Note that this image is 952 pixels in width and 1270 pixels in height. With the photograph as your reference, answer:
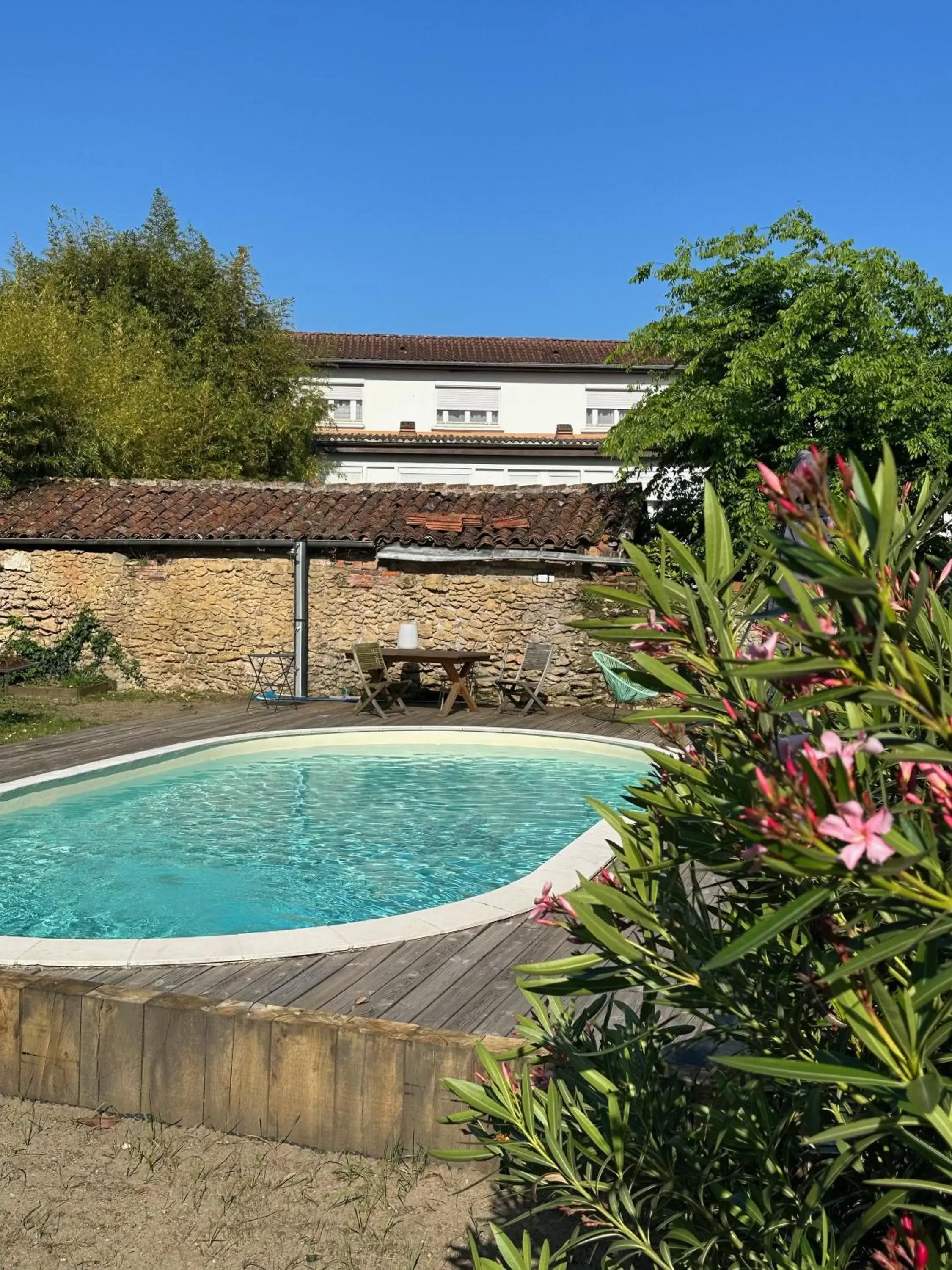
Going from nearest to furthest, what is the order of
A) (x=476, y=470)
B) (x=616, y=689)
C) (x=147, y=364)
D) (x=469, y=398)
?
(x=616, y=689) < (x=147, y=364) < (x=476, y=470) < (x=469, y=398)

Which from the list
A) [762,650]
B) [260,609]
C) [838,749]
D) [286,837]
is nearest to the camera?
[838,749]

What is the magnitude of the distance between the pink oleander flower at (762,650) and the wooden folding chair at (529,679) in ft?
39.4

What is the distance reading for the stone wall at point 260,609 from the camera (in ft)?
47.5

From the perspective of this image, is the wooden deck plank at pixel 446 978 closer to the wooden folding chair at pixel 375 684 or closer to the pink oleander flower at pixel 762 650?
the pink oleander flower at pixel 762 650

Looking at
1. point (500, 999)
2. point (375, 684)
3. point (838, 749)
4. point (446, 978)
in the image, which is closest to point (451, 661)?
point (375, 684)

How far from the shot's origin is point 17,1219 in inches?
117

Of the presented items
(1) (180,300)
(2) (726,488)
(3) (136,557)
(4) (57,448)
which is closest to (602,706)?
(2) (726,488)

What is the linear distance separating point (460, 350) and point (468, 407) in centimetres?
201

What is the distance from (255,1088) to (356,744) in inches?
326

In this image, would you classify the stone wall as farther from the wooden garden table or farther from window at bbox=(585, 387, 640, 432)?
window at bbox=(585, 387, 640, 432)

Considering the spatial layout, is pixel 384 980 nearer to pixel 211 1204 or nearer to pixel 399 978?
pixel 399 978

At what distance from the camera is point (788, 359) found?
12.7 metres

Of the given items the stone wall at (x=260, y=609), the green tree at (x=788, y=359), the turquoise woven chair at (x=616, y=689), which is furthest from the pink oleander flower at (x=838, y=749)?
the stone wall at (x=260, y=609)

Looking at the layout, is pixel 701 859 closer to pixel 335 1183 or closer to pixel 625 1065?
pixel 625 1065
